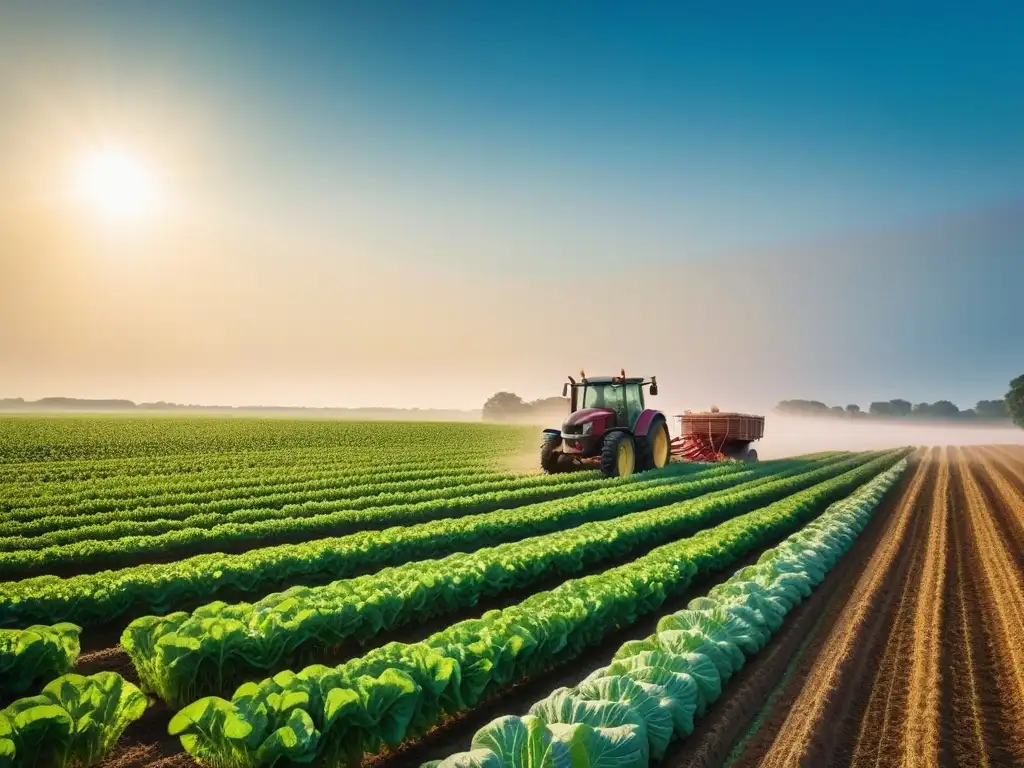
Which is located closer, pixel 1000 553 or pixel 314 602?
pixel 314 602

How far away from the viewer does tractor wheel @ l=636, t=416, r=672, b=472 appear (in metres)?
21.0

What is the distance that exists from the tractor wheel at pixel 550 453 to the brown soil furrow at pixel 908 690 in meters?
12.6

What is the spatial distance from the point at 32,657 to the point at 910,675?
27.0 ft

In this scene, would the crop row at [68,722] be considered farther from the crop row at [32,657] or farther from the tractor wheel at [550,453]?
the tractor wheel at [550,453]

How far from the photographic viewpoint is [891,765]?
188 inches

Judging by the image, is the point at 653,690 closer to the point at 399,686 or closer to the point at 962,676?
the point at 399,686

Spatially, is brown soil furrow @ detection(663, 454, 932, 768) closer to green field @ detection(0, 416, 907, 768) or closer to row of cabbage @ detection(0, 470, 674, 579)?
green field @ detection(0, 416, 907, 768)

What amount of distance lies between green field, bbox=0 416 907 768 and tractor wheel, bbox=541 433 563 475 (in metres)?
2.90

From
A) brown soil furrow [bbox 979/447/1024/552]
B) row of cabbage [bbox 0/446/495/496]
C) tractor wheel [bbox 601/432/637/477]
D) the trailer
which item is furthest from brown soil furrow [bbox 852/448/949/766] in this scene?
row of cabbage [bbox 0/446/495/496]

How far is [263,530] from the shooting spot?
44.7 feet

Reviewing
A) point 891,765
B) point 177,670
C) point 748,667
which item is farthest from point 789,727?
point 177,670

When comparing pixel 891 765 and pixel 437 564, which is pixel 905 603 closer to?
pixel 891 765

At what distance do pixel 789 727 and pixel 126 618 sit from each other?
26.1 ft

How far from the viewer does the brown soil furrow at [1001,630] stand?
212 inches
